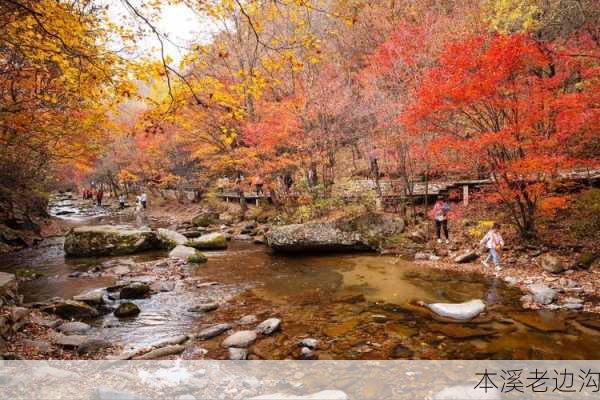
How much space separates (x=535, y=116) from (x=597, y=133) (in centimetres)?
185

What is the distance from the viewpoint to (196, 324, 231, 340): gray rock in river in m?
6.85

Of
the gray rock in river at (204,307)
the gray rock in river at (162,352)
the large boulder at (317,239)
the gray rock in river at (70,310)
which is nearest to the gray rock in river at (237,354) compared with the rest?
the gray rock in river at (162,352)

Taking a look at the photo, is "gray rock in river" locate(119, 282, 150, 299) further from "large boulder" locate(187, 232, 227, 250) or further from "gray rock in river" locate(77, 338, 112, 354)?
"large boulder" locate(187, 232, 227, 250)

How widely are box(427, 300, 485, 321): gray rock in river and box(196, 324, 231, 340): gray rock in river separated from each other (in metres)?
4.43

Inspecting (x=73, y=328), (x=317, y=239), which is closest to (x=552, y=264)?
(x=317, y=239)

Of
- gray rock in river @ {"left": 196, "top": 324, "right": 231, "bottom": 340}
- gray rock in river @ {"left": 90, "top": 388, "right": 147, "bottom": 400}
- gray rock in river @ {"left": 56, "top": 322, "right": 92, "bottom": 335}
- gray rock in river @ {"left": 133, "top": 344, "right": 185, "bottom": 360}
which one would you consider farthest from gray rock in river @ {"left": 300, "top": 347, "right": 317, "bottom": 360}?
gray rock in river @ {"left": 56, "top": 322, "right": 92, "bottom": 335}

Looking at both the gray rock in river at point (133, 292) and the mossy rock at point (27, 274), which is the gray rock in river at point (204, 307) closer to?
the gray rock in river at point (133, 292)

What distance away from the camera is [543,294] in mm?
7926

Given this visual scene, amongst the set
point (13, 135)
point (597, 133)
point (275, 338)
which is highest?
point (13, 135)

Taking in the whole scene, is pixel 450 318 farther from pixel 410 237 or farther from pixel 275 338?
pixel 410 237

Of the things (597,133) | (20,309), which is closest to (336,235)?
(597,133)

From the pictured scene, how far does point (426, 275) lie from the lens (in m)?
10.5

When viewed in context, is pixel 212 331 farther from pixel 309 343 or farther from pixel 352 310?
pixel 352 310

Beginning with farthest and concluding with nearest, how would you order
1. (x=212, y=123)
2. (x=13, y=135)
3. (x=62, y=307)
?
(x=212, y=123) → (x=13, y=135) → (x=62, y=307)
